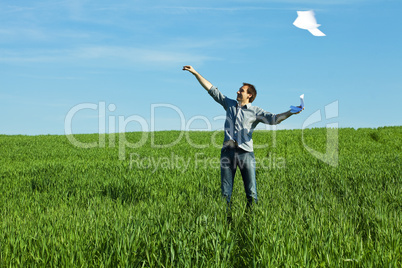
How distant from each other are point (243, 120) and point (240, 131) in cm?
23

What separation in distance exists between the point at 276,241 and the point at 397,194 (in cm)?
549

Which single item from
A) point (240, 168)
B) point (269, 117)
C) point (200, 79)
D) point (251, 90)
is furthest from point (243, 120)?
point (200, 79)

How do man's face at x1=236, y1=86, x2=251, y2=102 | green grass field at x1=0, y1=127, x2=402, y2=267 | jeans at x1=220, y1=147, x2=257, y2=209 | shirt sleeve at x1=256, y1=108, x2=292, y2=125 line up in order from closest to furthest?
green grass field at x1=0, y1=127, x2=402, y2=267 < shirt sleeve at x1=256, y1=108, x2=292, y2=125 < jeans at x1=220, y1=147, x2=257, y2=209 < man's face at x1=236, y1=86, x2=251, y2=102

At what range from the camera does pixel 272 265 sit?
366 cm

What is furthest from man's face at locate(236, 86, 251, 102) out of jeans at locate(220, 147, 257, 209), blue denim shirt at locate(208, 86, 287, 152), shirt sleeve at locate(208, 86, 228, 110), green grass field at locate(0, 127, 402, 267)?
green grass field at locate(0, 127, 402, 267)

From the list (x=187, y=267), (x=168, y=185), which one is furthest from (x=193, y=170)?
(x=187, y=267)

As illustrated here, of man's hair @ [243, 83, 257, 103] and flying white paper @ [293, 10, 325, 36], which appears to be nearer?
flying white paper @ [293, 10, 325, 36]

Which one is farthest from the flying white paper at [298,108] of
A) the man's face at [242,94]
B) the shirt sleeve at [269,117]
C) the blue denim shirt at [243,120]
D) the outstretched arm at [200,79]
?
the outstretched arm at [200,79]

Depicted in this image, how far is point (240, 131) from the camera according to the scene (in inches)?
255

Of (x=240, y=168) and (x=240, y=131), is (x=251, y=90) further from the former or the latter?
(x=240, y=168)

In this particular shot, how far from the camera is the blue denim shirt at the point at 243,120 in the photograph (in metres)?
6.45

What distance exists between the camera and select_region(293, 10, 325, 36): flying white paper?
4.57 meters

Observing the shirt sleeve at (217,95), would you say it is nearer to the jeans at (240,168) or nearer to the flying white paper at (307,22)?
the jeans at (240,168)

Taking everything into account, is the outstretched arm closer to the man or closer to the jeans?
the man
